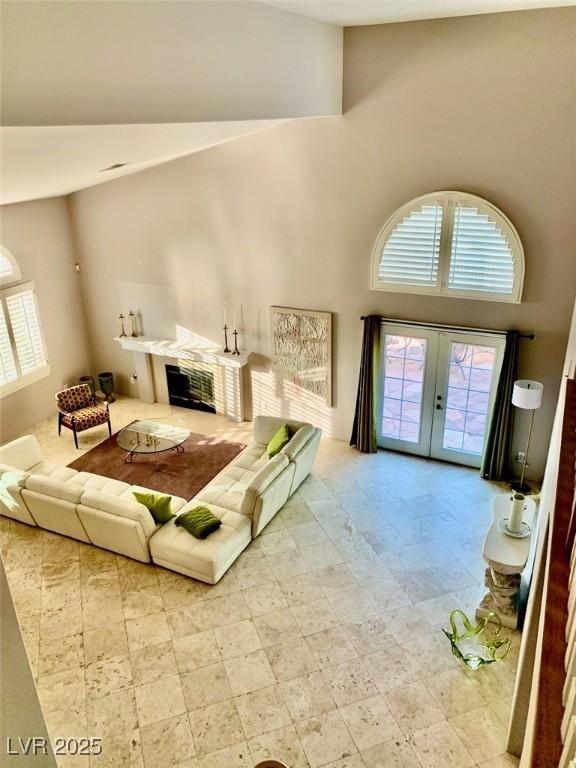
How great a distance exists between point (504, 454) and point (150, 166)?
629 cm

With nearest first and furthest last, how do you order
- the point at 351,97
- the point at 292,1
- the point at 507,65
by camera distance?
the point at 292,1, the point at 507,65, the point at 351,97

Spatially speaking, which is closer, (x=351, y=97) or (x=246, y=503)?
(x=246, y=503)

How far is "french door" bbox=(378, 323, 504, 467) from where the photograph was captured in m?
7.16

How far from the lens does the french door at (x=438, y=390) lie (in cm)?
716

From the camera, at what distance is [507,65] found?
585cm

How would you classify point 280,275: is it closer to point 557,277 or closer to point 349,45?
point 349,45

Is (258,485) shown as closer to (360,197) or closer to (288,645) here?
(288,645)

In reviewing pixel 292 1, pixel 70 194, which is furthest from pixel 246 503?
pixel 70 194

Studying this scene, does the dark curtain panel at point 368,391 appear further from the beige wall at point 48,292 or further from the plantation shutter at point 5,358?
the plantation shutter at point 5,358

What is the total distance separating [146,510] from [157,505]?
6.9 inches

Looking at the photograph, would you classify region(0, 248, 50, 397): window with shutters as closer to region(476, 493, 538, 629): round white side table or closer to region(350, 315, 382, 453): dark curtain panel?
region(350, 315, 382, 453): dark curtain panel

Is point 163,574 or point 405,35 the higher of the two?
point 405,35

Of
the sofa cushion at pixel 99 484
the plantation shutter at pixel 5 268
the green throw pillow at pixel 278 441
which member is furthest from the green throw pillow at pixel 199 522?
the plantation shutter at pixel 5 268

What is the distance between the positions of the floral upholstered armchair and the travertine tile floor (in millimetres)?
2110
